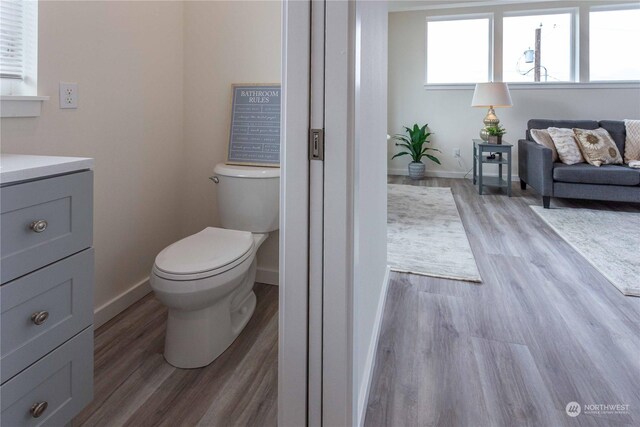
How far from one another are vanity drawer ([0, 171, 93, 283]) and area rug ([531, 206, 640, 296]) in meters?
2.47

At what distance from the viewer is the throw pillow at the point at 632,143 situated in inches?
164

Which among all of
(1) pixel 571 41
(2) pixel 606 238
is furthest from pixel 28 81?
(1) pixel 571 41

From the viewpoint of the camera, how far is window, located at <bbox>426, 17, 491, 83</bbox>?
18.8 ft

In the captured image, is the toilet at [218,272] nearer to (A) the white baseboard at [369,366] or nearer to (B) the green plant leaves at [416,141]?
(A) the white baseboard at [369,366]

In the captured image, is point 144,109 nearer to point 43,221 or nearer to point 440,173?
point 43,221

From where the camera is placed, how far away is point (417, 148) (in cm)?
588

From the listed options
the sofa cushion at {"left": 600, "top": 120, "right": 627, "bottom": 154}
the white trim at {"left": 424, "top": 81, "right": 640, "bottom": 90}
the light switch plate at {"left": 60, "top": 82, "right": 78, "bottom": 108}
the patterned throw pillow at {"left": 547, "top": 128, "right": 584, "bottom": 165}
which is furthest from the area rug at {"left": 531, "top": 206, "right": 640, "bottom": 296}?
the light switch plate at {"left": 60, "top": 82, "right": 78, "bottom": 108}

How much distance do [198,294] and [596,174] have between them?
3.88 meters

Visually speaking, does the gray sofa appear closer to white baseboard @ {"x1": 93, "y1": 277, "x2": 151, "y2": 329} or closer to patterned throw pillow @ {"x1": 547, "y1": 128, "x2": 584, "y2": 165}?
patterned throw pillow @ {"x1": 547, "y1": 128, "x2": 584, "y2": 165}

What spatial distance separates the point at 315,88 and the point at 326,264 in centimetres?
40

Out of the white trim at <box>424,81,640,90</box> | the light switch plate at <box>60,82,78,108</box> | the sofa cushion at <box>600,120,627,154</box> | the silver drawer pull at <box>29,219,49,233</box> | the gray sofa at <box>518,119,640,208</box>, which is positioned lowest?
the silver drawer pull at <box>29,219,49,233</box>

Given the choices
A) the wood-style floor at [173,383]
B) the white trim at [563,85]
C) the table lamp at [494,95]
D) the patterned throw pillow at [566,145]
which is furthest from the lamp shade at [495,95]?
the wood-style floor at [173,383]

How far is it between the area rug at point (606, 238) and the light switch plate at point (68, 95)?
8.97 ft

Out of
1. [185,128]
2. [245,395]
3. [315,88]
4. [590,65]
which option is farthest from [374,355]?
[590,65]
